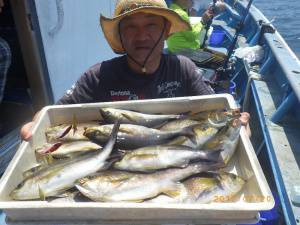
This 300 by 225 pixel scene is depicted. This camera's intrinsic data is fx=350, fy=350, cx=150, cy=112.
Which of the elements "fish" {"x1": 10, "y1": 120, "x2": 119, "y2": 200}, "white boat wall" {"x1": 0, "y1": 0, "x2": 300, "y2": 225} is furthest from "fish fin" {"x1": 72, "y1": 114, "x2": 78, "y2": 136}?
"white boat wall" {"x1": 0, "y1": 0, "x2": 300, "y2": 225}

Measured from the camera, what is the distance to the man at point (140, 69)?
7.89 feet

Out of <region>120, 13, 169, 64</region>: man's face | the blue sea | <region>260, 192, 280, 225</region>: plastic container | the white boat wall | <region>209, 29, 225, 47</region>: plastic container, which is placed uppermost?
<region>120, 13, 169, 64</region>: man's face

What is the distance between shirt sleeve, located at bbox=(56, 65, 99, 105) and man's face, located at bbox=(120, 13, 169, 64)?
339mm

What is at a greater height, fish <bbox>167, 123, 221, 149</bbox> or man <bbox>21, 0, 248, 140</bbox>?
man <bbox>21, 0, 248, 140</bbox>

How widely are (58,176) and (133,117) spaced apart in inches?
26.3

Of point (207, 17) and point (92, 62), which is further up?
point (207, 17)

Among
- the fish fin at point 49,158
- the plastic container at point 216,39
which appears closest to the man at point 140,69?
the fish fin at point 49,158

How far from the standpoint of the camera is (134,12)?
2275 mm

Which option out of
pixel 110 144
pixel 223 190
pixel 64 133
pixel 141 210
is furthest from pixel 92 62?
pixel 141 210

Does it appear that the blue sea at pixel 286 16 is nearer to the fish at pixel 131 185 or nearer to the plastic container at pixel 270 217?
the plastic container at pixel 270 217

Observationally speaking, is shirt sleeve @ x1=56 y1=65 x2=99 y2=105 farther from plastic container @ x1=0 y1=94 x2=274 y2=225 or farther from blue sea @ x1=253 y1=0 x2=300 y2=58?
blue sea @ x1=253 y1=0 x2=300 y2=58

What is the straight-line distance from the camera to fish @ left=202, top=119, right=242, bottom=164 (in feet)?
6.12

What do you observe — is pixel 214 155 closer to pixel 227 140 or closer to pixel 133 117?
pixel 227 140

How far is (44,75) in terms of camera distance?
359 cm
